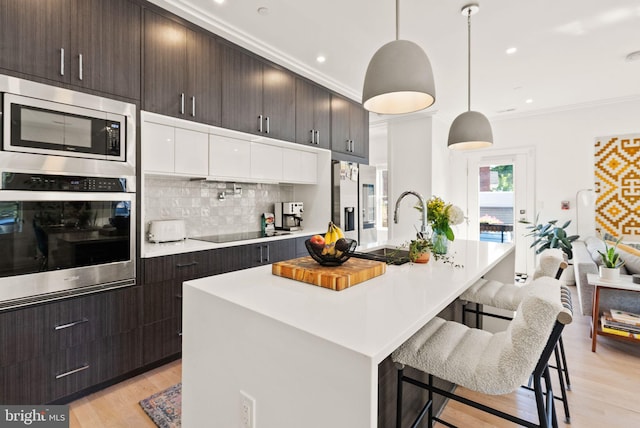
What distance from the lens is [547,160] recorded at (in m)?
4.91

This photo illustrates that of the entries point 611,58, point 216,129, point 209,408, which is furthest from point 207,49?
point 611,58

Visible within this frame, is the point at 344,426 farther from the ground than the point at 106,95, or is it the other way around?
the point at 106,95

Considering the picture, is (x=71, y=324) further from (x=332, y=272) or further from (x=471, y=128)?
(x=471, y=128)

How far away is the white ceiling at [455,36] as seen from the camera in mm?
2364

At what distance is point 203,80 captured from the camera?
2.60 meters

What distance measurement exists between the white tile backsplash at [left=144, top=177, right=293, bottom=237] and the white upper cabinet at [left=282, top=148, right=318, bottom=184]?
1.25 feet

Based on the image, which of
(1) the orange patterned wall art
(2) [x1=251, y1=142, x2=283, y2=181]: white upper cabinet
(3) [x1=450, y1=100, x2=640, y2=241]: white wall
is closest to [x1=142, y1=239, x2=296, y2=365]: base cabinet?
(2) [x1=251, y1=142, x2=283, y2=181]: white upper cabinet

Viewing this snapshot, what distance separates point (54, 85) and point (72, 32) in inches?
13.7

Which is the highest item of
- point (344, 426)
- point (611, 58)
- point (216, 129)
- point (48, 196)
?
point (611, 58)

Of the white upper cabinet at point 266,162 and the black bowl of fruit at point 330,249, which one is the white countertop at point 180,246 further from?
the black bowl of fruit at point 330,249

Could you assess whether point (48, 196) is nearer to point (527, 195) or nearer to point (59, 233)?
point (59, 233)

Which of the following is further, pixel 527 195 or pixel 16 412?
pixel 527 195

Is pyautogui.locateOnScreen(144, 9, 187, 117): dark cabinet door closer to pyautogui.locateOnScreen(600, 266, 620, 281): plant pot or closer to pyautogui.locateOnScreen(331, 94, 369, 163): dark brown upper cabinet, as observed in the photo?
pyautogui.locateOnScreen(331, 94, 369, 163): dark brown upper cabinet

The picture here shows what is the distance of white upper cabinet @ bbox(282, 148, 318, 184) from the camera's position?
3.55m
